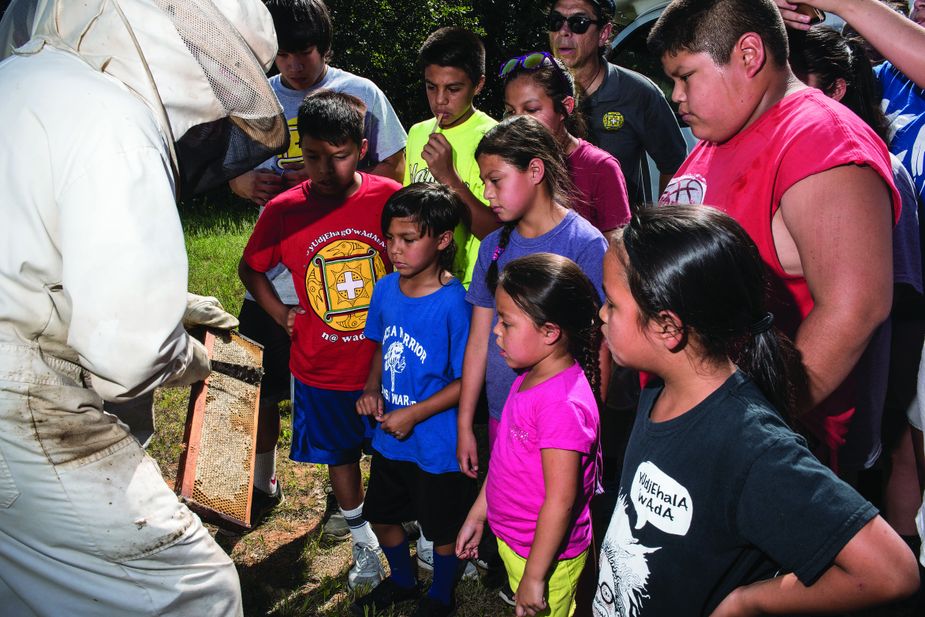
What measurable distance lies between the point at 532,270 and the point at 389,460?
1.21m

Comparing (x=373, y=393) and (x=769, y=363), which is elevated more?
(x=769, y=363)

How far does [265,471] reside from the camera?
3.97 m

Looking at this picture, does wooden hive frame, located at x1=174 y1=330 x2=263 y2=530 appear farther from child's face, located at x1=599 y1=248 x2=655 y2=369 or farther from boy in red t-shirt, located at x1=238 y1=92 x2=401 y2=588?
child's face, located at x1=599 y1=248 x2=655 y2=369

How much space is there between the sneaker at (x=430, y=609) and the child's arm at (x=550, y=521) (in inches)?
40.0

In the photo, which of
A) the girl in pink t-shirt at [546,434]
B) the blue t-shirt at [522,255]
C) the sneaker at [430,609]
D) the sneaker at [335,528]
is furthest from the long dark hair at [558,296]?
the sneaker at [335,528]

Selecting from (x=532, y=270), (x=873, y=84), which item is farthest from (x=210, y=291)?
(x=873, y=84)

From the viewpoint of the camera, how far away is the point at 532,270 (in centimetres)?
240

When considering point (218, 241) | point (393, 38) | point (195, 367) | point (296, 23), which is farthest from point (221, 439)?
point (393, 38)

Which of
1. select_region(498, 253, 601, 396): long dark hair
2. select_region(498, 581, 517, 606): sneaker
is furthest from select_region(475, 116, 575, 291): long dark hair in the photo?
select_region(498, 581, 517, 606): sneaker

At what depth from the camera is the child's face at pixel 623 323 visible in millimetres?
1746

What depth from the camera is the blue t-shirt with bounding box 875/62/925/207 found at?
10.3 ft

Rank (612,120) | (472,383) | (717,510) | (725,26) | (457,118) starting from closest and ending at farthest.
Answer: (717,510) < (725,26) < (472,383) < (457,118) < (612,120)

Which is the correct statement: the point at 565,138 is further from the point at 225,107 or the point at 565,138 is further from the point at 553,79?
the point at 225,107

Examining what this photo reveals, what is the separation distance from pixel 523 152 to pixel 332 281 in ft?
3.77
